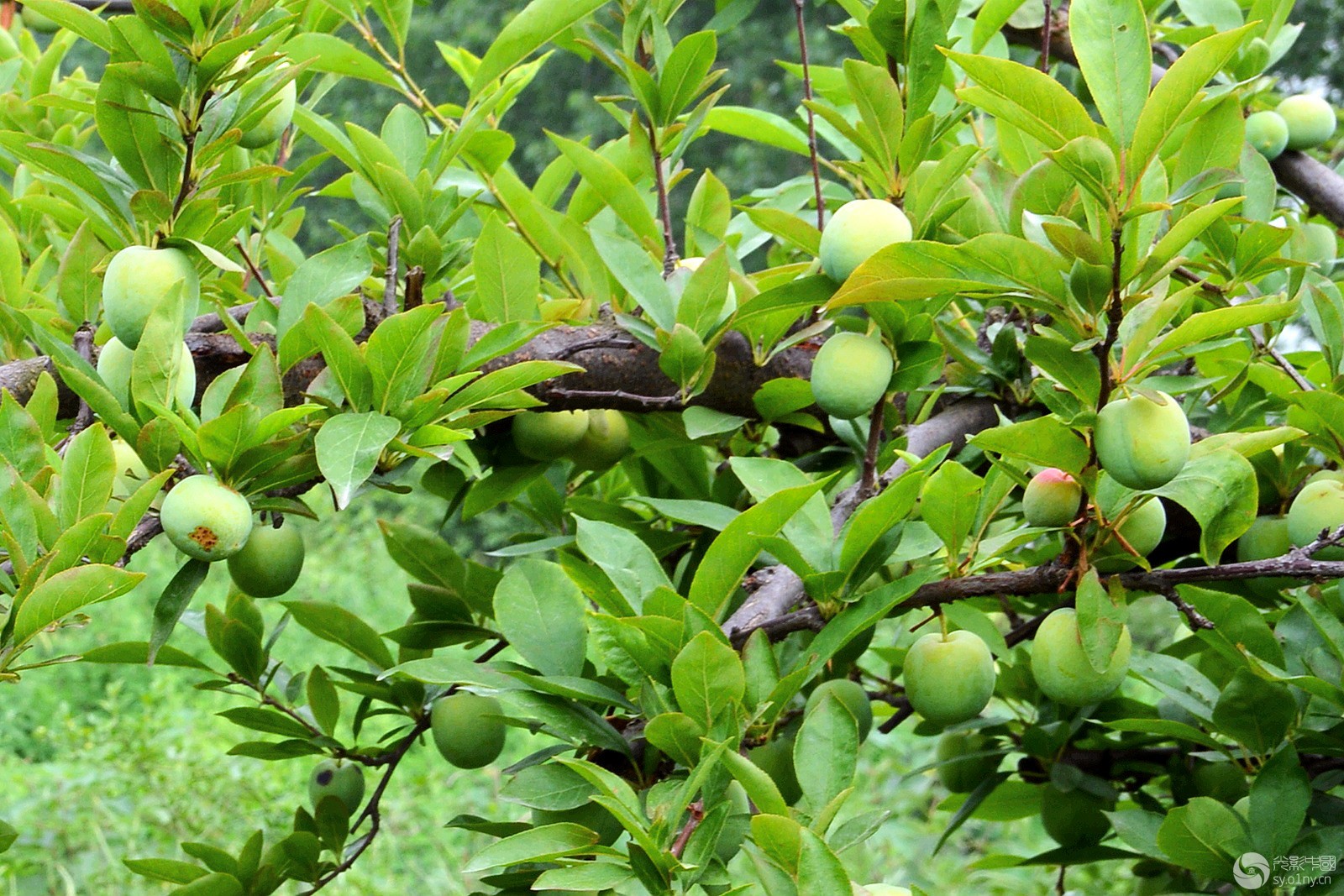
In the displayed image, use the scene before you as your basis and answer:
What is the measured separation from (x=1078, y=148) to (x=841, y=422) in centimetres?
34

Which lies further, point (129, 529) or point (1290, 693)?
point (1290, 693)

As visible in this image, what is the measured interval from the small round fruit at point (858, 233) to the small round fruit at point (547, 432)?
22 centimetres

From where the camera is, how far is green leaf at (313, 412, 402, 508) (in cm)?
51

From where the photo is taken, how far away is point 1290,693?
0.66m

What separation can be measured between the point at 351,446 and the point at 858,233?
0.89ft

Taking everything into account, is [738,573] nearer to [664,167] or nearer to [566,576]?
[566,576]

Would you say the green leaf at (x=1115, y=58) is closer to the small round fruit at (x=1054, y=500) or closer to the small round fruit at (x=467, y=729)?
the small round fruit at (x=1054, y=500)

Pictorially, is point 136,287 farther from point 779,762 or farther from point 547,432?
point 779,762

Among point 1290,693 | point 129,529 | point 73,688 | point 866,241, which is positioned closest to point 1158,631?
point 1290,693

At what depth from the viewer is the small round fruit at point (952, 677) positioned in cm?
66

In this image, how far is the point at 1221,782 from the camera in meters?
0.82

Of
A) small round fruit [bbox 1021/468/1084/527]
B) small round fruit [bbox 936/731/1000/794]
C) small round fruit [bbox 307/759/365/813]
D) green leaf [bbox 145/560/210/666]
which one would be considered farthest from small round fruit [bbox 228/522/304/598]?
small round fruit [bbox 936/731/1000/794]

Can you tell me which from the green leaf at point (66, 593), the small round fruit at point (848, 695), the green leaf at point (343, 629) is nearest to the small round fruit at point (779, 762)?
the small round fruit at point (848, 695)

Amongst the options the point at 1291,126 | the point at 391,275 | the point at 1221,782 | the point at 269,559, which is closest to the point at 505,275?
the point at 391,275
